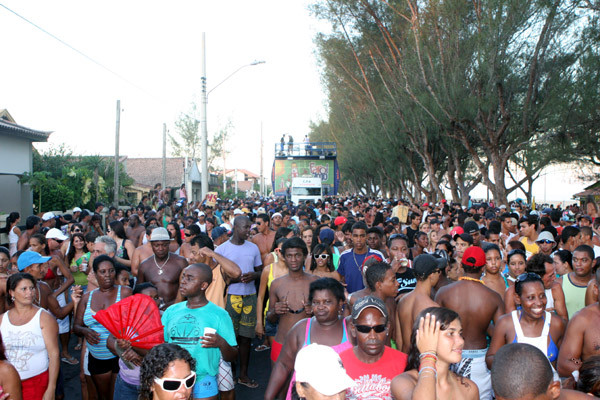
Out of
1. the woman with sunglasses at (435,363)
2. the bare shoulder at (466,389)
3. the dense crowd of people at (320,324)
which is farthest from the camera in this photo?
the bare shoulder at (466,389)

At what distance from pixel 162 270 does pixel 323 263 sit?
184cm

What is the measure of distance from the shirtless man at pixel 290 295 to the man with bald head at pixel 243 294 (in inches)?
47.7

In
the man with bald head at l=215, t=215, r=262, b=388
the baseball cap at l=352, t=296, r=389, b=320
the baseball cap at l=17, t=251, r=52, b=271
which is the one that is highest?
the baseball cap at l=352, t=296, r=389, b=320

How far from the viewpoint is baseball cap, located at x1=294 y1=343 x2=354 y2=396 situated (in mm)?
2225

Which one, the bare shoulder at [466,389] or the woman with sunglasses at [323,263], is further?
the woman with sunglasses at [323,263]

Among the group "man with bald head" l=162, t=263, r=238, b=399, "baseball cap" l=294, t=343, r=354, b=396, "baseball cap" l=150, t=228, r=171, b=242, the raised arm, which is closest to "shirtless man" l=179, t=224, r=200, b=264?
"baseball cap" l=150, t=228, r=171, b=242

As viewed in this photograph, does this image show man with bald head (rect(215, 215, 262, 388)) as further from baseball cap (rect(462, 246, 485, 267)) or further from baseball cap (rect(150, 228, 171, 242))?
baseball cap (rect(462, 246, 485, 267))

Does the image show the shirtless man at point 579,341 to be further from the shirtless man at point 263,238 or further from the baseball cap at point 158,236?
the shirtless man at point 263,238

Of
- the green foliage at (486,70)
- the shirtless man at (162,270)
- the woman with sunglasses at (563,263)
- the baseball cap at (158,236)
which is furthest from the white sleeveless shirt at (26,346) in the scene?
the green foliage at (486,70)

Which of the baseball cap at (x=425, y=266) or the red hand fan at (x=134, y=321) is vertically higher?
the baseball cap at (x=425, y=266)

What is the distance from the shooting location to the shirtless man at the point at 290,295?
485 cm

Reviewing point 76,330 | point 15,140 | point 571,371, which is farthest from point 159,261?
point 15,140

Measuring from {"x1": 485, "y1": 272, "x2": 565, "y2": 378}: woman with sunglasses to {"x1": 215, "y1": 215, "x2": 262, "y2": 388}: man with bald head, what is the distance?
3.07 metres

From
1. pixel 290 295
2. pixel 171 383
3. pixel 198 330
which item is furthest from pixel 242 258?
pixel 171 383
